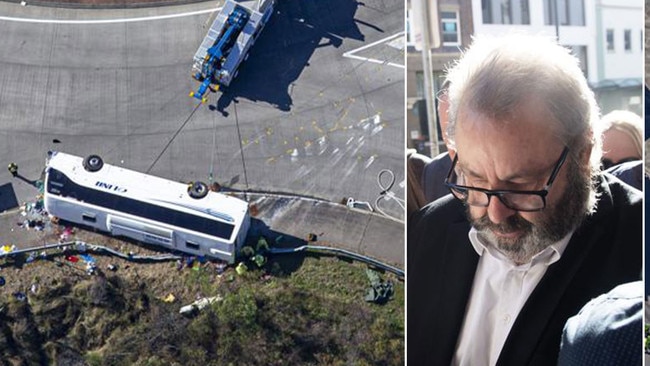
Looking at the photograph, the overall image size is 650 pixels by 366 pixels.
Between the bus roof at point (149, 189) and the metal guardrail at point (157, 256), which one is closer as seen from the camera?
the bus roof at point (149, 189)

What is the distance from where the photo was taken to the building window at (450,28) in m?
3.61

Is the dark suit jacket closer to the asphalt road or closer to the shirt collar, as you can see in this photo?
the shirt collar

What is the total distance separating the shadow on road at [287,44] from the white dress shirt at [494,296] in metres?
3.06

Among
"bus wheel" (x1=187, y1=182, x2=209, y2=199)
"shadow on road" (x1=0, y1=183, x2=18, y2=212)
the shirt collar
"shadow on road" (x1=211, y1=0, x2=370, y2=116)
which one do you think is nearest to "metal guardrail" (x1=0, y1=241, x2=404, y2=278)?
"shadow on road" (x1=0, y1=183, x2=18, y2=212)

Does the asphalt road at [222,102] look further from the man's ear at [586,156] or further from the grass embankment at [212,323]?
the man's ear at [586,156]

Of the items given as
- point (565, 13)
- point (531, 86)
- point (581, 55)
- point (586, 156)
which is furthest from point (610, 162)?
point (565, 13)

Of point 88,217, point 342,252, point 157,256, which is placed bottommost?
point 342,252

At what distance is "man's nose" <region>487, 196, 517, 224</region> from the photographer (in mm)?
3281

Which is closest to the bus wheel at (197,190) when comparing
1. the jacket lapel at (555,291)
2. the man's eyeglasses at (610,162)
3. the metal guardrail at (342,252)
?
the metal guardrail at (342,252)

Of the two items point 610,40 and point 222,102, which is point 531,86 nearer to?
point 610,40

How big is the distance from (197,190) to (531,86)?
11.6ft

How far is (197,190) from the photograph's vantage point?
563cm

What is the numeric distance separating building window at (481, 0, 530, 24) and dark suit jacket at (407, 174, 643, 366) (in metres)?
1.08

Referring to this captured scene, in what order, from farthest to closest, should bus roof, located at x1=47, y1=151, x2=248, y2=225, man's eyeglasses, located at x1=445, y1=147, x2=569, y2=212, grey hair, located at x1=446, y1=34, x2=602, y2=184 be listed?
bus roof, located at x1=47, y1=151, x2=248, y2=225 < man's eyeglasses, located at x1=445, y1=147, x2=569, y2=212 < grey hair, located at x1=446, y1=34, x2=602, y2=184
